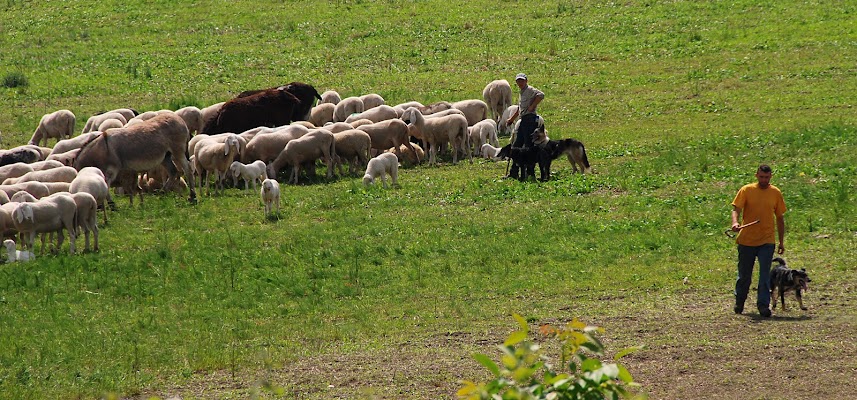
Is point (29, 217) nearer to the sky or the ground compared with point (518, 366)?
nearer to the ground

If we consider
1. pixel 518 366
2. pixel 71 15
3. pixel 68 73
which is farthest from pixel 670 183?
pixel 71 15

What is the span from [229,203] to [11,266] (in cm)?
513

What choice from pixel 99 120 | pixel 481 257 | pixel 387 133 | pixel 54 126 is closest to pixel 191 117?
pixel 99 120

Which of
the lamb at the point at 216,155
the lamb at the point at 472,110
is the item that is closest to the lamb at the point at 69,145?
the lamb at the point at 216,155

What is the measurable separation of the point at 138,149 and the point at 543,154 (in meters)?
6.88

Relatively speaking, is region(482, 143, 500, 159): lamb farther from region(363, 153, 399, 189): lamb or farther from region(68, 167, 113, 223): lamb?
region(68, 167, 113, 223): lamb

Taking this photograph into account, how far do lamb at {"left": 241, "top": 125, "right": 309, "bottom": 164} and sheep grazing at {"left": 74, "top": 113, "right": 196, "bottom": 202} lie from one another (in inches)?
81.3

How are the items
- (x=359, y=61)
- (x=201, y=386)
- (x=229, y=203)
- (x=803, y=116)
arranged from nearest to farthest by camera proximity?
(x=201, y=386)
(x=229, y=203)
(x=803, y=116)
(x=359, y=61)

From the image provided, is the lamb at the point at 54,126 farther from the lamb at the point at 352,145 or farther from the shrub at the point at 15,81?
the shrub at the point at 15,81

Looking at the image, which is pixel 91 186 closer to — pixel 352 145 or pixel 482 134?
pixel 352 145

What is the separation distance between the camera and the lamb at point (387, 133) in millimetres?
23516

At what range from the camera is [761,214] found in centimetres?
1205

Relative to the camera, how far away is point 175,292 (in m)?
14.2

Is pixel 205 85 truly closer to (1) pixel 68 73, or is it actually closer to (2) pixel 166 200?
(1) pixel 68 73
